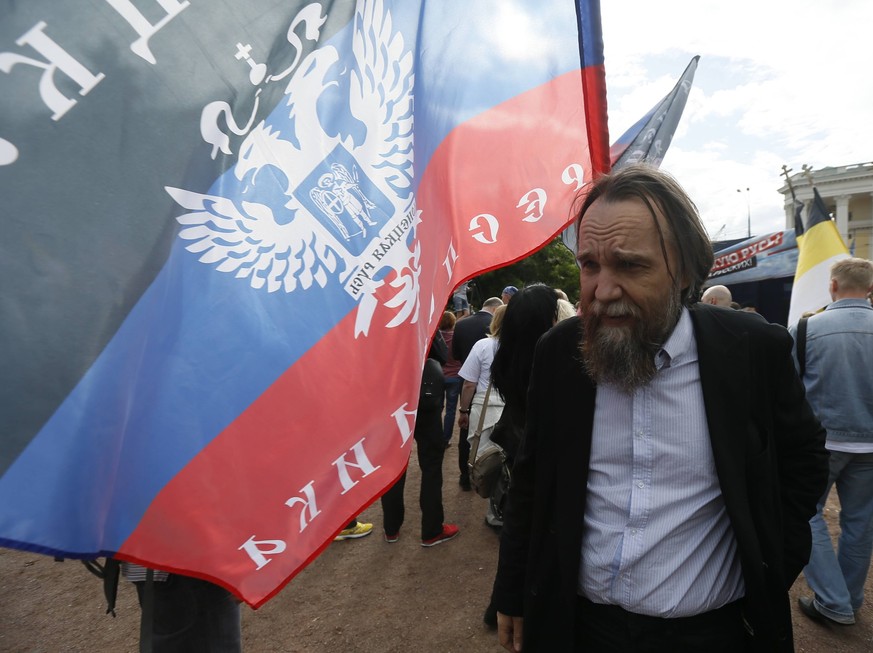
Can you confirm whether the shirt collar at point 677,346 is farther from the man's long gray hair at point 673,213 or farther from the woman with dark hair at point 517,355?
the woman with dark hair at point 517,355

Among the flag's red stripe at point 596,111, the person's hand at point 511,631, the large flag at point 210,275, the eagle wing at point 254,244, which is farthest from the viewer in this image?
the flag's red stripe at point 596,111

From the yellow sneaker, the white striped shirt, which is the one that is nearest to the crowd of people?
the white striped shirt

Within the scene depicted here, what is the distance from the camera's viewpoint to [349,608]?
3.36 meters

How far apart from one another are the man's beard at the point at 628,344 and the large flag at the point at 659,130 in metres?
1.73

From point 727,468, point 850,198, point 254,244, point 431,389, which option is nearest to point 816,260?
point 431,389

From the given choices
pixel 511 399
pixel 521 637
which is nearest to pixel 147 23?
pixel 521 637

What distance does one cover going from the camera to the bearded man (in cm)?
141

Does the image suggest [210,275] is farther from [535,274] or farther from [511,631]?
[535,274]

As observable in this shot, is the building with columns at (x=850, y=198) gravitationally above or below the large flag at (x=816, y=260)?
above

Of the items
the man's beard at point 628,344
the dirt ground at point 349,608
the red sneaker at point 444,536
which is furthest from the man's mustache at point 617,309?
the red sneaker at point 444,536

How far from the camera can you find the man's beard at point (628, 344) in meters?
1.43

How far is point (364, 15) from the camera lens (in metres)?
1.59

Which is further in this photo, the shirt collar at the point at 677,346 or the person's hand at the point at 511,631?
the person's hand at the point at 511,631

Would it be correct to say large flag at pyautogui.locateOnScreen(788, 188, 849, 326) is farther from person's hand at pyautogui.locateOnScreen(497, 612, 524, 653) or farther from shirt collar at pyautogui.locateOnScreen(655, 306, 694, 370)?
person's hand at pyautogui.locateOnScreen(497, 612, 524, 653)
